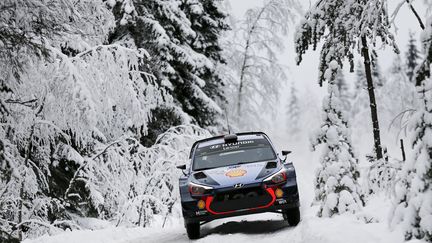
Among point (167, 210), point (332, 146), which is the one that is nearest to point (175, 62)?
point (167, 210)

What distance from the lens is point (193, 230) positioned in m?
9.78

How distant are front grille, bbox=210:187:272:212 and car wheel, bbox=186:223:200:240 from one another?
2.31 ft

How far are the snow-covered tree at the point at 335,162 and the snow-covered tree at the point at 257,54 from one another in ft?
63.6

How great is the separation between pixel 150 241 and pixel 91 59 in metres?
3.60

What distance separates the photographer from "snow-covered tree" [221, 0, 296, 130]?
30.0 m

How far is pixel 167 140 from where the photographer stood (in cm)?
1528

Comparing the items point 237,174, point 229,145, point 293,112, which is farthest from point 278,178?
point 293,112

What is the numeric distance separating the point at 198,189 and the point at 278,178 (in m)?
1.38

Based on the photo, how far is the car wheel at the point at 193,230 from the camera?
970 centimetres

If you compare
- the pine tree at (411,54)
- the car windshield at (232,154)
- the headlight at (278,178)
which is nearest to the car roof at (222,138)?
the car windshield at (232,154)

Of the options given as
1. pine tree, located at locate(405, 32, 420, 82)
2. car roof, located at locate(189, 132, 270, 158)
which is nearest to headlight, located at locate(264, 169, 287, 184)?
car roof, located at locate(189, 132, 270, 158)

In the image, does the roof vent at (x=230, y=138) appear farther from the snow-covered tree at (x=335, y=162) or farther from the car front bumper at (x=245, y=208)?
the car front bumper at (x=245, y=208)

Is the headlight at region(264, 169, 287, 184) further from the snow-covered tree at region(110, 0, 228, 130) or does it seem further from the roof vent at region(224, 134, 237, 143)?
the snow-covered tree at region(110, 0, 228, 130)

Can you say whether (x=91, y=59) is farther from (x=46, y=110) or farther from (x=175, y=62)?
(x=175, y=62)
